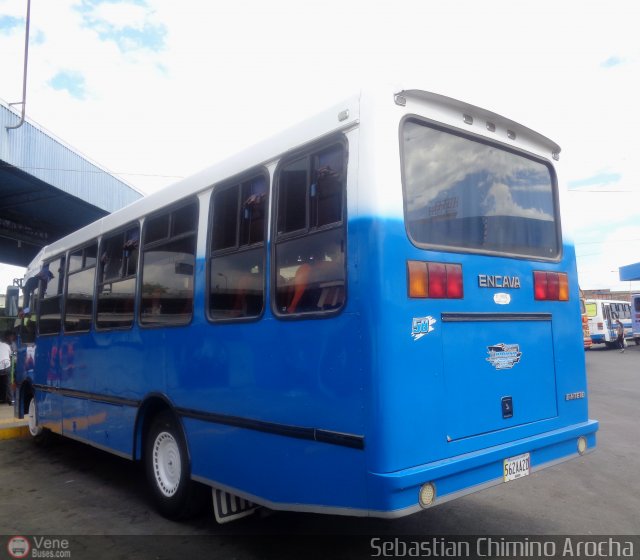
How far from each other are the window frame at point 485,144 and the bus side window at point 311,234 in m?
0.39

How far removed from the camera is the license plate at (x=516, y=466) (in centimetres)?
381

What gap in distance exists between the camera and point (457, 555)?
4176mm

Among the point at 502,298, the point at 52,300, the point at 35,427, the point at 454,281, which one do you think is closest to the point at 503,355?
the point at 502,298

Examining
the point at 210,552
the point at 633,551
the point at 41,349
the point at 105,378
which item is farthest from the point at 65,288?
the point at 633,551

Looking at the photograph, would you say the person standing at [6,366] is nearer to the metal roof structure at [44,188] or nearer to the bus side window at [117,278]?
the metal roof structure at [44,188]

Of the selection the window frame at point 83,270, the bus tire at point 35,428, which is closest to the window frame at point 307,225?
the window frame at point 83,270

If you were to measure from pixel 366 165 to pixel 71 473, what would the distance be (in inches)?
228

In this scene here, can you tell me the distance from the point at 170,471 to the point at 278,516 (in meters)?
1.05

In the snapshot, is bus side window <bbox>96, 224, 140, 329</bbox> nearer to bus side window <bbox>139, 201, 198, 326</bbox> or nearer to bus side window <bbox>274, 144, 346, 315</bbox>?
bus side window <bbox>139, 201, 198, 326</bbox>

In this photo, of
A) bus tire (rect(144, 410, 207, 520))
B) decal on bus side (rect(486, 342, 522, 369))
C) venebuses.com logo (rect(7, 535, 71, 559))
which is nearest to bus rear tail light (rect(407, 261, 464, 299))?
decal on bus side (rect(486, 342, 522, 369))

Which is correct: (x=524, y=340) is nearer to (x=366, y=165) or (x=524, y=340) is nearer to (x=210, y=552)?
(x=366, y=165)

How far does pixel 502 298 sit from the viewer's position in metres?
4.04

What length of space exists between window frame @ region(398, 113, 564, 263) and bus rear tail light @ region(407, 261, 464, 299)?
0.39 feet

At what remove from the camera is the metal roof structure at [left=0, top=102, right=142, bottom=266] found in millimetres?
11539
